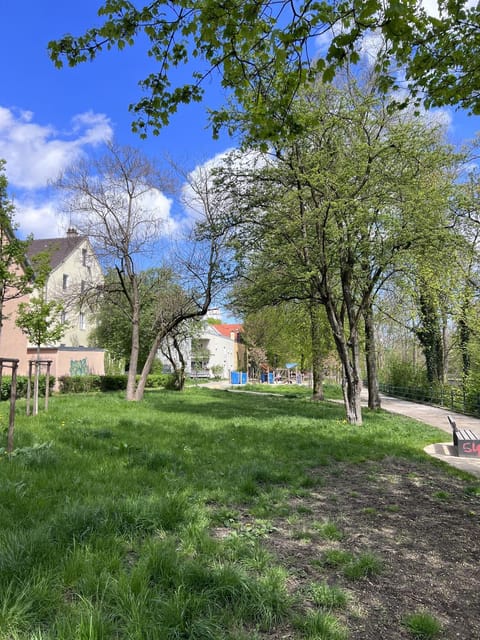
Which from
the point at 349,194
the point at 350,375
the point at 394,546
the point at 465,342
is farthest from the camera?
the point at 465,342

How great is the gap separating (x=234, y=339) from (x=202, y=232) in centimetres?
5778

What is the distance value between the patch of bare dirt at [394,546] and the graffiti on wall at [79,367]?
925 inches

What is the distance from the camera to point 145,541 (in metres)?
3.42

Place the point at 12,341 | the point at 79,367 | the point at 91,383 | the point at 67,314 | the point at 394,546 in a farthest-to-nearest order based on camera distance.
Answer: the point at 79,367, the point at 91,383, the point at 67,314, the point at 12,341, the point at 394,546

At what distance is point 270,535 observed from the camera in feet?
13.0

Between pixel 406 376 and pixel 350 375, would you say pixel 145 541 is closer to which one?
pixel 350 375

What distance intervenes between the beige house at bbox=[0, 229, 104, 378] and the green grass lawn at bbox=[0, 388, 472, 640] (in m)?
8.53

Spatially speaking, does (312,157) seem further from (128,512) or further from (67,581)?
(67,581)

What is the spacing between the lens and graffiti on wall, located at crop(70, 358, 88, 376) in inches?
1060

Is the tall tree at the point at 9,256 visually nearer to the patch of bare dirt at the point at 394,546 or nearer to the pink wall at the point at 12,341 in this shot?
the pink wall at the point at 12,341

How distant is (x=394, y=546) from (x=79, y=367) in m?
26.3

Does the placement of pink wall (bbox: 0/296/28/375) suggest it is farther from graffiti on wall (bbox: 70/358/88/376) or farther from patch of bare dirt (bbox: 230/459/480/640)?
patch of bare dirt (bbox: 230/459/480/640)

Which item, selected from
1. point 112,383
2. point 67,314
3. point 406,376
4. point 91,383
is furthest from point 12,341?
A: point 406,376

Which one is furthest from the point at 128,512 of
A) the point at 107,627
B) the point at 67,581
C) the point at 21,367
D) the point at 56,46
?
the point at 21,367
